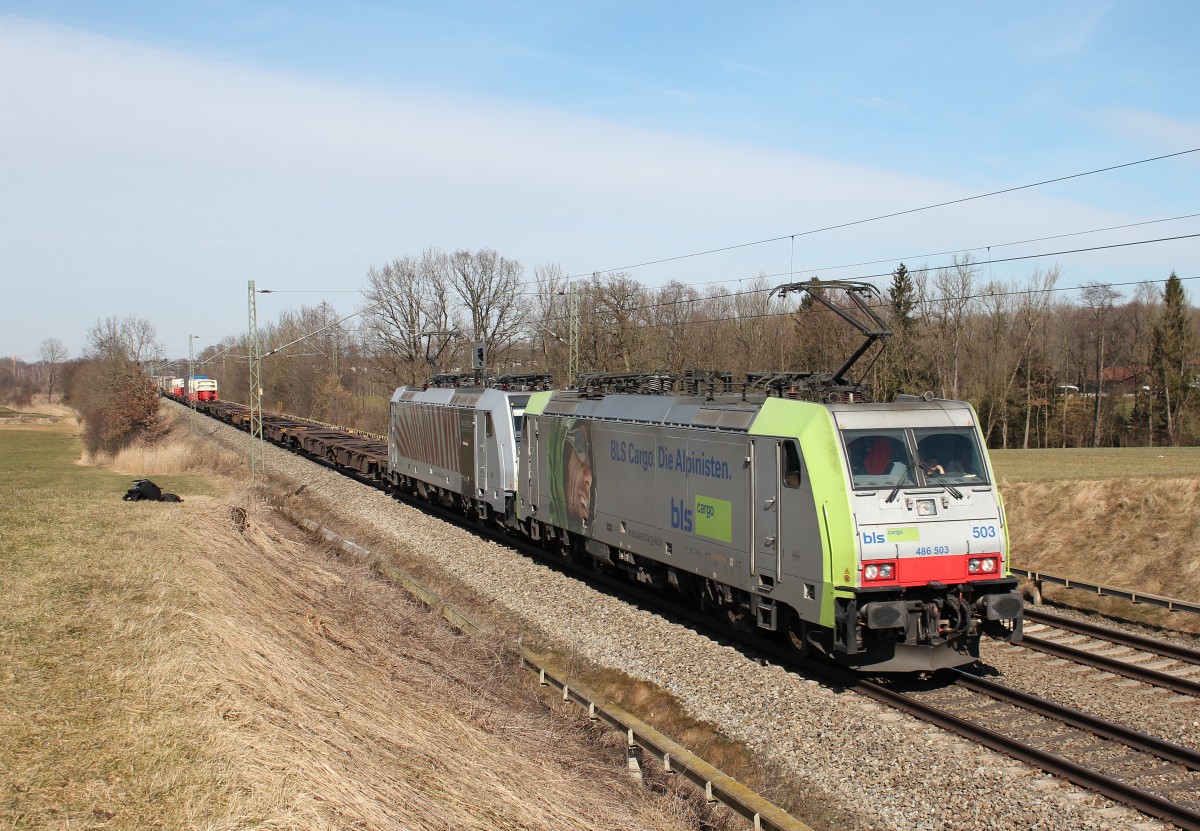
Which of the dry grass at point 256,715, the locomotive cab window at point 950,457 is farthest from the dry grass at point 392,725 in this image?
the locomotive cab window at point 950,457

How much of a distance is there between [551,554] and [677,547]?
6428 millimetres

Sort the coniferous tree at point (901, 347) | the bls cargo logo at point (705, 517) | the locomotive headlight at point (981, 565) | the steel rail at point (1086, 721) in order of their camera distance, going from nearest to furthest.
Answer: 1. the steel rail at point (1086, 721)
2. the locomotive headlight at point (981, 565)
3. the bls cargo logo at point (705, 517)
4. the coniferous tree at point (901, 347)

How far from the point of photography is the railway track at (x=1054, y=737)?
7941 millimetres

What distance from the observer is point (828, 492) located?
10.5 metres

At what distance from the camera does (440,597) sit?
16.3 m

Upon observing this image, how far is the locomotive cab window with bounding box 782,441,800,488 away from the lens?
429 inches

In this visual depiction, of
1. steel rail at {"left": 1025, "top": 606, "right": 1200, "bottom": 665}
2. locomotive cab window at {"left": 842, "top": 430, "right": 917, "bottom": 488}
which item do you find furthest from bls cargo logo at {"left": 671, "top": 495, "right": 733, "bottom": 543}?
steel rail at {"left": 1025, "top": 606, "right": 1200, "bottom": 665}

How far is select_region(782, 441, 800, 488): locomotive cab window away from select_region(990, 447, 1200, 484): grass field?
12780mm

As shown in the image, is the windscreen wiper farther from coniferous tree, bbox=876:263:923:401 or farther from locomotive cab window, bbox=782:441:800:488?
coniferous tree, bbox=876:263:923:401

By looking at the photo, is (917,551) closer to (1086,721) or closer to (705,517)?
(1086,721)

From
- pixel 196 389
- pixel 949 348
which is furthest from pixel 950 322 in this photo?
pixel 196 389

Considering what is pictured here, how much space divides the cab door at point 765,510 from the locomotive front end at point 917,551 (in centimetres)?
106

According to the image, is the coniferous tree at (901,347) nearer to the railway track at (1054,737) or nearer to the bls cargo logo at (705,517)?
the bls cargo logo at (705,517)

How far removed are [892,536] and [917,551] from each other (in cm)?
34
